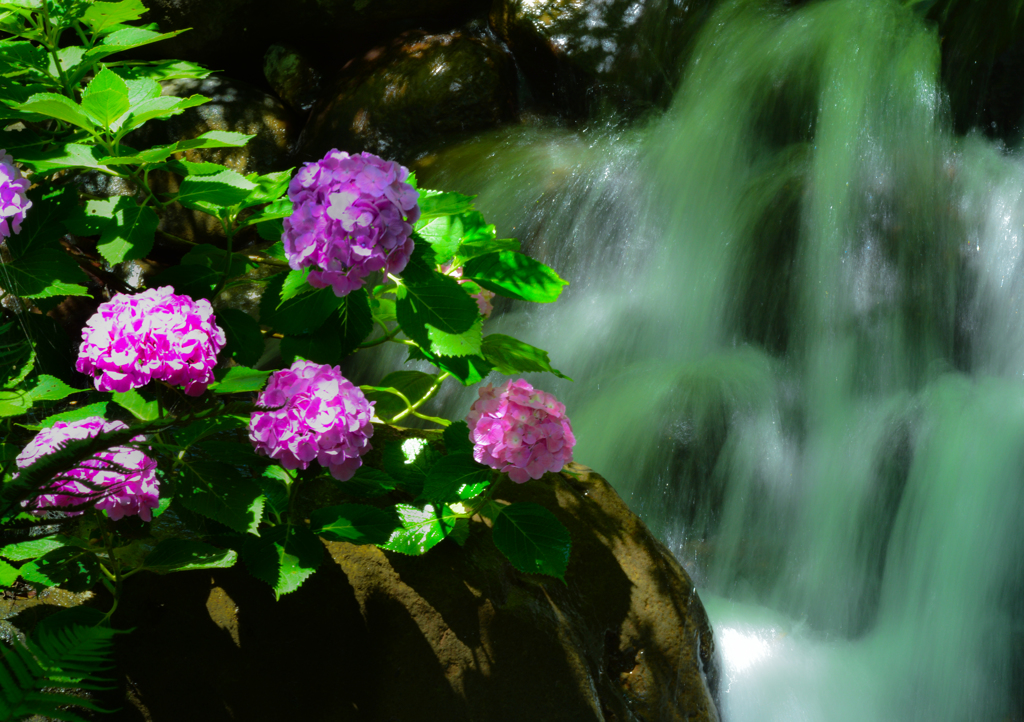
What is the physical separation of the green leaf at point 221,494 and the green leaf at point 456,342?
0.43 meters

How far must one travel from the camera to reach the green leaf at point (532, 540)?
148cm

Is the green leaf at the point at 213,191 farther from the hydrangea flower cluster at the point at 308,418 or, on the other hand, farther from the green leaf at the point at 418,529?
the green leaf at the point at 418,529

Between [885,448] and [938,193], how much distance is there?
4.64 ft

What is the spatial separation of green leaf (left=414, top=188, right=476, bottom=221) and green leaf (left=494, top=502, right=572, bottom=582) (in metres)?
0.62

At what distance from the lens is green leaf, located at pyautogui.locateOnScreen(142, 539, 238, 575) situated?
4.21 ft

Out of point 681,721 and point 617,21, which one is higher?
point 617,21

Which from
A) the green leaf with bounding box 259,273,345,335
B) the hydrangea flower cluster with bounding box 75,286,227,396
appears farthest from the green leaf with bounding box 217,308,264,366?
the hydrangea flower cluster with bounding box 75,286,227,396

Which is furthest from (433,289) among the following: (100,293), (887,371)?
(887,371)

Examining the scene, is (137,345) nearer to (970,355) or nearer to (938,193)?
(970,355)

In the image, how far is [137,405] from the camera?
1514mm

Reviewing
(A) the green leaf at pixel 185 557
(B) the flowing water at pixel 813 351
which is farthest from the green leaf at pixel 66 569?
(B) the flowing water at pixel 813 351

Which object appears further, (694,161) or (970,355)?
(694,161)

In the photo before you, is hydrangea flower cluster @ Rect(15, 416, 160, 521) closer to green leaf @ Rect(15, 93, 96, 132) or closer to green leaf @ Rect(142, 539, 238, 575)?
green leaf @ Rect(142, 539, 238, 575)

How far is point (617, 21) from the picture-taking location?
5.27 meters
